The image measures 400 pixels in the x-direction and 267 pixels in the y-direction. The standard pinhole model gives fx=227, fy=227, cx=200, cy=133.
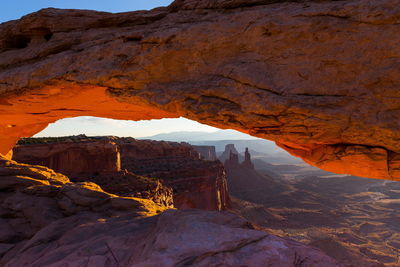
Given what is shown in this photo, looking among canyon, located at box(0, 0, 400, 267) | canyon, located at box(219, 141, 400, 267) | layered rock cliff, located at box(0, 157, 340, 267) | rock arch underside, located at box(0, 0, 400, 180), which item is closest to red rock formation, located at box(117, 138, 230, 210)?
canyon, located at box(219, 141, 400, 267)

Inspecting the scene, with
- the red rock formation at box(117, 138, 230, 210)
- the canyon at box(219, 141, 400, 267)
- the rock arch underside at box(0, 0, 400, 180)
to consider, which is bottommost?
the canyon at box(219, 141, 400, 267)

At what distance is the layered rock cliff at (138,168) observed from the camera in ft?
72.8

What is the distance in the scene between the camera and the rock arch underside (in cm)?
439

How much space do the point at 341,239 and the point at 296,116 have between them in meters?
29.3

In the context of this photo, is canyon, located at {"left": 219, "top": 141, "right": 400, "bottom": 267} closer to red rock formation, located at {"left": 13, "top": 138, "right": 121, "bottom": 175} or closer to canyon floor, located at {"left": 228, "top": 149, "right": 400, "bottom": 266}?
canyon floor, located at {"left": 228, "top": 149, "right": 400, "bottom": 266}

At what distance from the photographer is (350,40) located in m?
4.50

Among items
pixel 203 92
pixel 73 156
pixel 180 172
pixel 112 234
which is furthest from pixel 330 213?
pixel 112 234

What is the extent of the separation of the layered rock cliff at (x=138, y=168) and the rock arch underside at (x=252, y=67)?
15.2 m

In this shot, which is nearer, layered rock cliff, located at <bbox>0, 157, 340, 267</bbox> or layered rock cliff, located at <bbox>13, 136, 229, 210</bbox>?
layered rock cliff, located at <bbox>0, 157, 340, 267</bbox>

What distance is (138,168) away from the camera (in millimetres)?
33156

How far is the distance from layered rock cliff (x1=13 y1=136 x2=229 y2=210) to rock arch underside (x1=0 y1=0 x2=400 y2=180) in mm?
15224

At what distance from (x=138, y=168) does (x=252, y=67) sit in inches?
1203

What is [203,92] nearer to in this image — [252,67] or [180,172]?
[252,67]

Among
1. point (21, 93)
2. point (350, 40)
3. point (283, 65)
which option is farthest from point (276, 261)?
point (21, 93)
